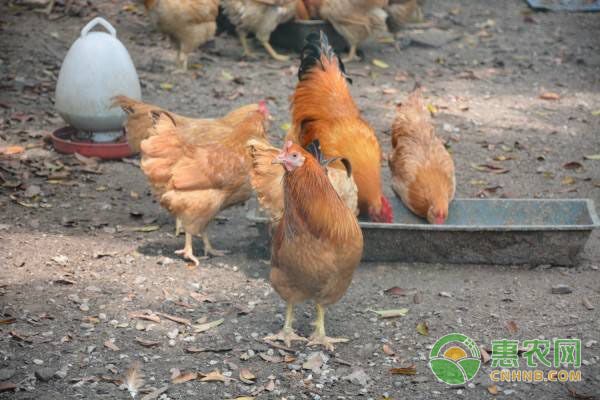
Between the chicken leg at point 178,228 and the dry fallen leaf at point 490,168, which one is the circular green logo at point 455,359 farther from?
the dry fallen leaf at point 490,168

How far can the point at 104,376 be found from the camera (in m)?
4.22

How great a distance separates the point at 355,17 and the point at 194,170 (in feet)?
16.1

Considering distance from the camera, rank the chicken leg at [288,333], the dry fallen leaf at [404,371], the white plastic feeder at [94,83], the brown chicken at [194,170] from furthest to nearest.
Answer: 1. the white plastic feeder at [94,83]
2. the brown chicken at [194,170]
3. the chicken leg at [288,333]
4. the dry fallen leaf at [404,371]

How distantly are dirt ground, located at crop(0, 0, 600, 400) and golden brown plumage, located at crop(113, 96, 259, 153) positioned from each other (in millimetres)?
643

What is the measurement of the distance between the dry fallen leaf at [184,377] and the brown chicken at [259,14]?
20.5 ft

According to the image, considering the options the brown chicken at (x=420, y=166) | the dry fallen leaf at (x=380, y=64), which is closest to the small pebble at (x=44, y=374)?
the brown chicken at (x=420, y=166)

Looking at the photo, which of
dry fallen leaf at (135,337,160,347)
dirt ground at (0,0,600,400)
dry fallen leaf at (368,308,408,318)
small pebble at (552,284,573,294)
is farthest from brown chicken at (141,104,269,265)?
small pebble at (552,284,573,294)

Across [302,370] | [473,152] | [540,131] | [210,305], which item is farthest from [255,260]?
[540,131]

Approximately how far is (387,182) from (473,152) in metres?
1.09

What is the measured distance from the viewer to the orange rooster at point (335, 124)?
5824 millimetres

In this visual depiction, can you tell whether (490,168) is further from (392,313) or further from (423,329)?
(423,329)

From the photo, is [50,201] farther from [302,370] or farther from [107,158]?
[302,370]

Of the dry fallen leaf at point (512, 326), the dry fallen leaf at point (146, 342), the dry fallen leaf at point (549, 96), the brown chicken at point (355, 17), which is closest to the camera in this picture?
the dry fallen leaf at point (146, 342)

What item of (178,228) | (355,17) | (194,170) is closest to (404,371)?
(194,170)
